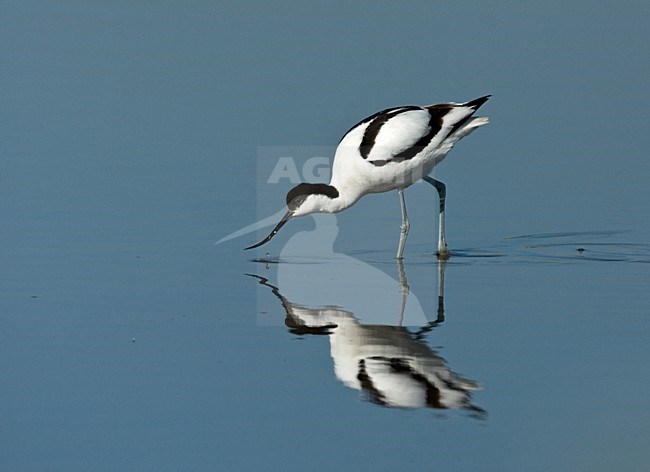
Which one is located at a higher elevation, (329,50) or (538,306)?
(329,50)

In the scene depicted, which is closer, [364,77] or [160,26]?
[364,77]

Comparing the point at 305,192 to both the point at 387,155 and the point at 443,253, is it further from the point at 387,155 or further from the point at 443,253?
the point at 443,253

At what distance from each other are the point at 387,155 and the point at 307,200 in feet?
2.29

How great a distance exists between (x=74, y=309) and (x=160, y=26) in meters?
8.90

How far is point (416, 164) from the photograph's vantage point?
9.09 m

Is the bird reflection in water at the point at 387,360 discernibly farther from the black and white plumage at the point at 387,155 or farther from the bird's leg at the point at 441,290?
the black and white plumage at the point at 387,155

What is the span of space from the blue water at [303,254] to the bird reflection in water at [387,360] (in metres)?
0.02

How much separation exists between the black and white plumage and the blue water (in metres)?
0.30

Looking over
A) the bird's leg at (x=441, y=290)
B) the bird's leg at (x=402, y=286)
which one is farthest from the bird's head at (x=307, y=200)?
the bird's leg at (x=441, y=290)

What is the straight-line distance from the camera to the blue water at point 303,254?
5.21 metres

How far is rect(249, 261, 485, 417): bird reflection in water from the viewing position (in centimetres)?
549

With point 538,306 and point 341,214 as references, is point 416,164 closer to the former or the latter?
point 341,214

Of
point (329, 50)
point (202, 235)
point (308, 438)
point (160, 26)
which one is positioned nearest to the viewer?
point (308, 438)

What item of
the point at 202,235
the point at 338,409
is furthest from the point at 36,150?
the point at 338,409
